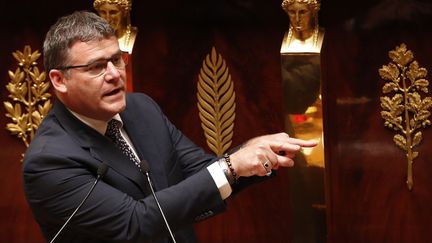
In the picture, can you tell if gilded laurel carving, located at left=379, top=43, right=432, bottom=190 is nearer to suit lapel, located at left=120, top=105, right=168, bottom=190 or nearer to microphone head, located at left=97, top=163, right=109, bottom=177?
suit lapel, located at left=120, top=105, right=168, bottom=190

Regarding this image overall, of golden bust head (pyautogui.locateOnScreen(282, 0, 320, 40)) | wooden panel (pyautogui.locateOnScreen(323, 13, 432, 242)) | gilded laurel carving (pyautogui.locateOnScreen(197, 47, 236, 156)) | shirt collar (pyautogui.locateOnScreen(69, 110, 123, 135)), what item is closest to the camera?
shirt collar (pyautogui.locateOnScreen(69, 110, 123, 135))

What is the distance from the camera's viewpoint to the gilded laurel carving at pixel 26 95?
1753 mm

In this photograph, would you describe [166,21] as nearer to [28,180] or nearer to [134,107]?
[134,107]

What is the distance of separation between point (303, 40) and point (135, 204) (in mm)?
635

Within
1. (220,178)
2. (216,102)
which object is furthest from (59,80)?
(216,102)

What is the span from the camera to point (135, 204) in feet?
3.24

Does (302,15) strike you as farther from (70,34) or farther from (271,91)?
(70,34)

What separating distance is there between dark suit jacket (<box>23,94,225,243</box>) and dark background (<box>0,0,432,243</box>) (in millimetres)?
574

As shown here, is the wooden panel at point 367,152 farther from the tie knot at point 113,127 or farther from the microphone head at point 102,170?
the microphone head at point 102,170

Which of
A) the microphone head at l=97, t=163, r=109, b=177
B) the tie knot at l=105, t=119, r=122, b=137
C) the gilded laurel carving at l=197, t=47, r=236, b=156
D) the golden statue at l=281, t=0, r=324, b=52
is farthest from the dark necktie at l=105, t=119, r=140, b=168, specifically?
the gilded laurel carving at l=197, t=47, r=236, b=156

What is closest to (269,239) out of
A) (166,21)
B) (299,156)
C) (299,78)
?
(299,156)

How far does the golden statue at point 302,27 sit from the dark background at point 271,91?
10cm

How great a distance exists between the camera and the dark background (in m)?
1.58

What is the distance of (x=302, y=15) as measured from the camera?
1473 mm
